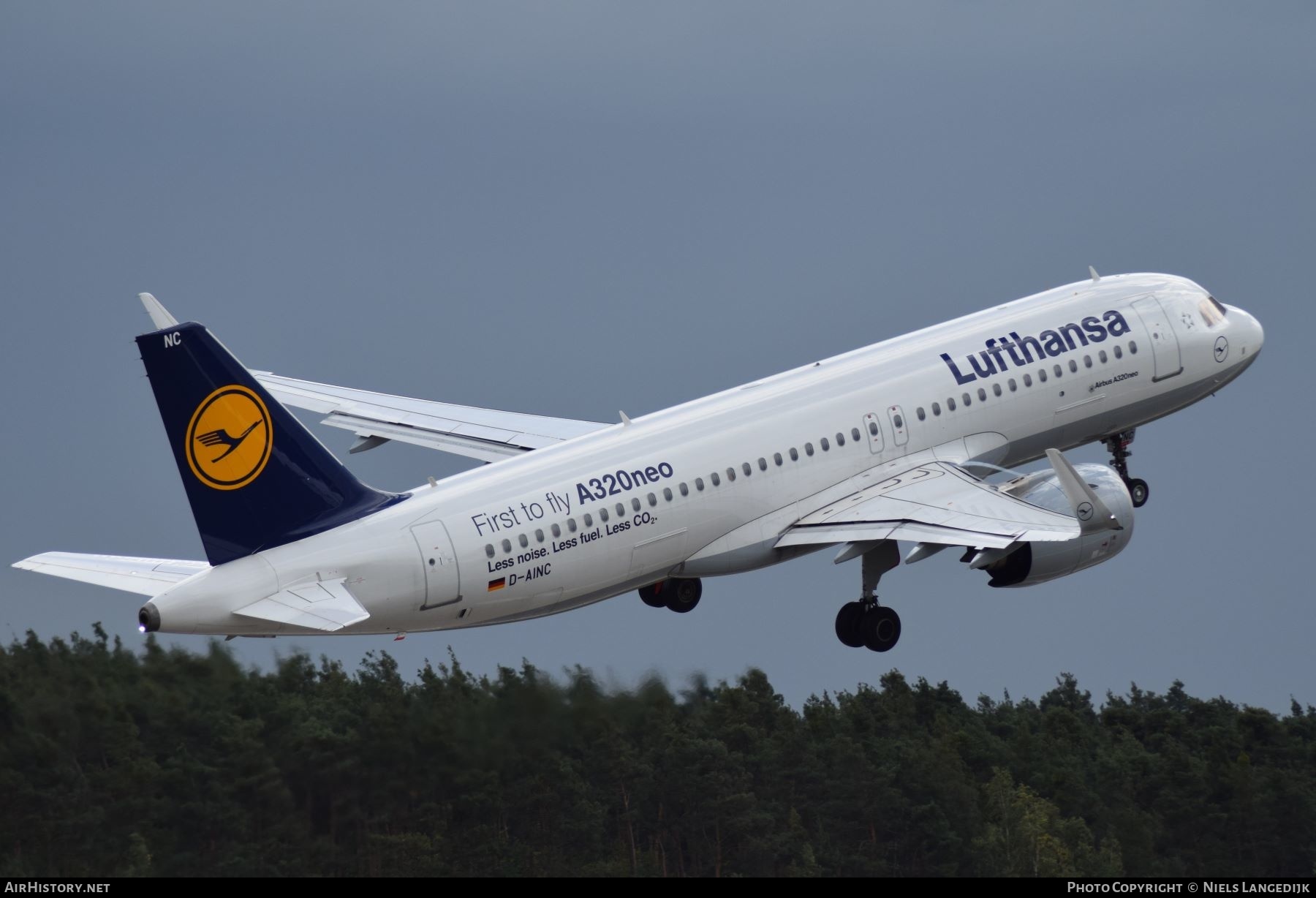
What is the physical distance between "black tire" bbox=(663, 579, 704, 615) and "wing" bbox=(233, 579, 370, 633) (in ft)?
42.1

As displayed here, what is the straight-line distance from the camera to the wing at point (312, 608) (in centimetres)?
3925

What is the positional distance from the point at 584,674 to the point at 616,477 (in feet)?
14.8

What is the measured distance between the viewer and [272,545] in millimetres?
40156

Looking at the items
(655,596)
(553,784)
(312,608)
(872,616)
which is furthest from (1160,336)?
(312,608)

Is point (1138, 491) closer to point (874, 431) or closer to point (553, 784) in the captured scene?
point (874, 431)

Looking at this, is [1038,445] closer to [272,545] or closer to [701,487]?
[701,487]

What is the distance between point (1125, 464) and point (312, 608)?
2410 centimetres

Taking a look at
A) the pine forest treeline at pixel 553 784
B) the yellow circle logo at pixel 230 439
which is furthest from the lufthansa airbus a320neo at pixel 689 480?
the pine forest treeline at pixel 553 784

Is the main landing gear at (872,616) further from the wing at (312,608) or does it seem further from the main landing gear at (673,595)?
the wing at (312,608)

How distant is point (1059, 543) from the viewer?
158 feet

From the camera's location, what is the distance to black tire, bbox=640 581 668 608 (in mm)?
51688

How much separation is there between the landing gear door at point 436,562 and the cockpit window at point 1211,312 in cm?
2278
